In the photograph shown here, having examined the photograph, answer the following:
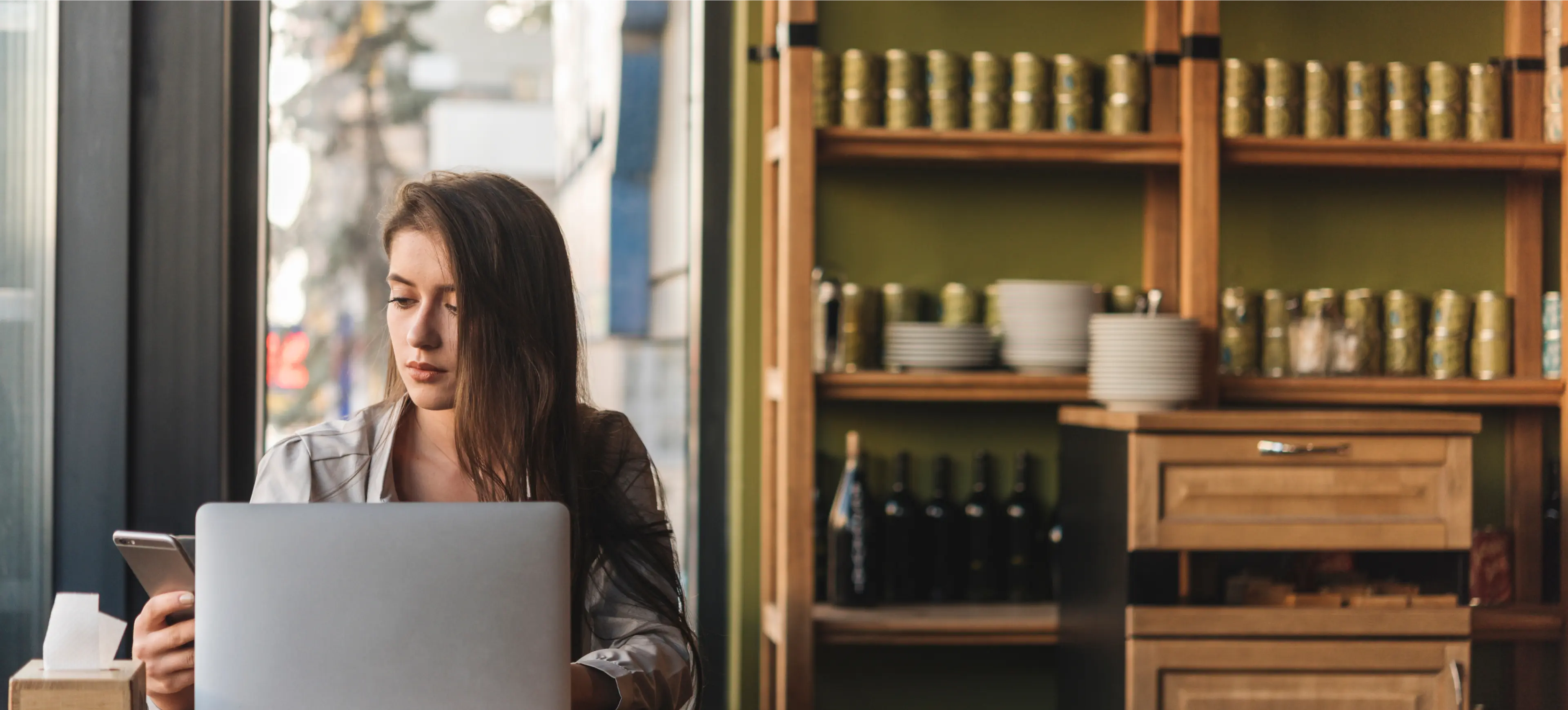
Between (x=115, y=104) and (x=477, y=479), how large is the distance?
4.56 feet

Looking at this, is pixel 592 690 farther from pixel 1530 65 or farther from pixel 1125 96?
pixel 1530 65

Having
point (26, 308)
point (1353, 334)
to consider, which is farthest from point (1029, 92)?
point (26, 308)

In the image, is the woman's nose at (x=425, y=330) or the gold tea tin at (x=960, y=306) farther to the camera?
the gold tea tin at (x=960, y=306)

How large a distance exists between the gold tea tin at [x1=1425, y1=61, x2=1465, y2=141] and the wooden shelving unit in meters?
0.06

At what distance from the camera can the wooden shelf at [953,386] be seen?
254 centimetres

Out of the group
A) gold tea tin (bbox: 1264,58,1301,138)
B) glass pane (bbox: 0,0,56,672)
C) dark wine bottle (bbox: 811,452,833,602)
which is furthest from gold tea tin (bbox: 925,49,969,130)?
glass pane (bbox: 0,0,56,672)

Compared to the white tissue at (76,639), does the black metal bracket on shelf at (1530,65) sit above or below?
above

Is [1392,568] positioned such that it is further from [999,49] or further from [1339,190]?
[999,49]

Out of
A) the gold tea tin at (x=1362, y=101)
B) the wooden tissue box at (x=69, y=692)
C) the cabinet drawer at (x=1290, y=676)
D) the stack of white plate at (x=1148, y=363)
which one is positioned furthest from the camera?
the gold tea tin at (x=1362, y=101)

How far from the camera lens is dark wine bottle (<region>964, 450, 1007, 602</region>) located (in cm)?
270

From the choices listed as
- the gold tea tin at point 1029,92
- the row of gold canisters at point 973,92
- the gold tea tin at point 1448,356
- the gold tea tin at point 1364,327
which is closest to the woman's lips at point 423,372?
the row of gold canisters at point 973,92

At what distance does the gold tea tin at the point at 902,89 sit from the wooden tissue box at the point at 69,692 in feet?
6.15

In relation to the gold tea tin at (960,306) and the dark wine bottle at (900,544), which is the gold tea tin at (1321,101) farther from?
the dark wine bottle at (900,544)

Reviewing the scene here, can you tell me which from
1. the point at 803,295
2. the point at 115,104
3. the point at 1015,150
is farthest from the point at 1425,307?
the point at 115,104
